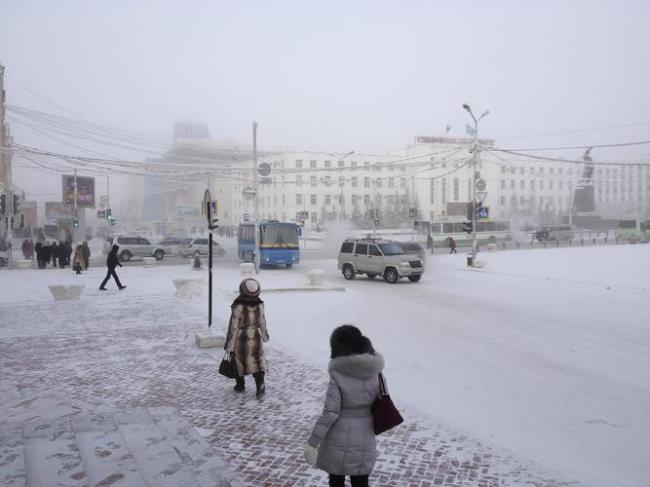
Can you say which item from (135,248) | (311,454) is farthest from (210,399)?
(135,248)

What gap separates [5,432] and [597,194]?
125 meters

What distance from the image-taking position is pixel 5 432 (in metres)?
6.47

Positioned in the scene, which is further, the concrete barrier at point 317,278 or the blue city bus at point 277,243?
the blue city bus at point 277,243

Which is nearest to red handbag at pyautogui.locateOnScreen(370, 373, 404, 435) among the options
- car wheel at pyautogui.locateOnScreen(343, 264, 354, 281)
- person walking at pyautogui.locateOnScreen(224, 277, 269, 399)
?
person walking at pyautogui.locateOnScreen(224, 277, 269, 399)

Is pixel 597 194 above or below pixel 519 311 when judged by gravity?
above

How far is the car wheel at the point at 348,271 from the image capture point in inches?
991

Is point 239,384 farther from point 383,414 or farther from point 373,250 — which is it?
point 373,250

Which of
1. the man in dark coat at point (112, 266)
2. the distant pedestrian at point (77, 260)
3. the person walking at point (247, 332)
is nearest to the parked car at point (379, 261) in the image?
the man in dark coat at point (112, 266)

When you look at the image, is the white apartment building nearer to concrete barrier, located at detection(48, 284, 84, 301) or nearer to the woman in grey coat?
concrete barrier, located at detection(48, 284, 84, 301)

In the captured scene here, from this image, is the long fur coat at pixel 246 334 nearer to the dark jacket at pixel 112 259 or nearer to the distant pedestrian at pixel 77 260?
the dark jacket at pixel 112 259

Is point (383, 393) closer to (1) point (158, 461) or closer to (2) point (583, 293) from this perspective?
(1) point (158, 461)

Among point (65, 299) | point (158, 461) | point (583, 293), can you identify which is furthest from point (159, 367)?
point (583, 293)

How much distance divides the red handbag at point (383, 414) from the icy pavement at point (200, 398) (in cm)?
156

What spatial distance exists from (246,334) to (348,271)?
18000 millimetres
